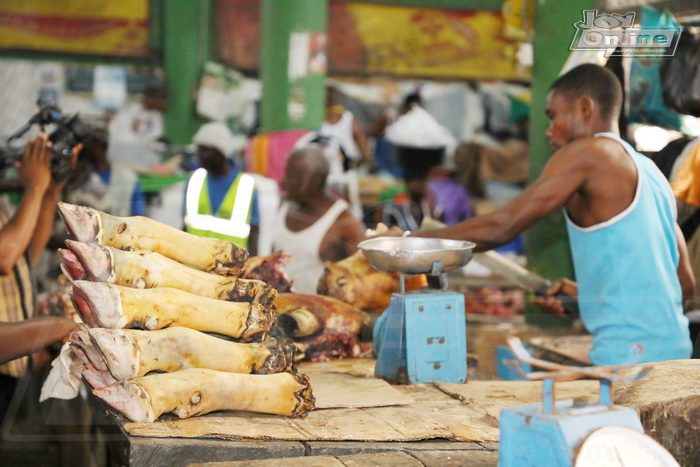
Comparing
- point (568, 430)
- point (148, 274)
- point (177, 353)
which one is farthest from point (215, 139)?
point (568, 430)

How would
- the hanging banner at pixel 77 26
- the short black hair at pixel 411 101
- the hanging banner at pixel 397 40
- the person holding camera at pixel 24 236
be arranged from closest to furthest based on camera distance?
1. the person holding camera at pixel 24 236
2. the hanging banner at pixel 77 26
3. the short black hair at pixel 411 101
4. the hanging banner at pixel 397 40

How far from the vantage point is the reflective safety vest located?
10.7 ft

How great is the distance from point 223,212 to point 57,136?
813 mm

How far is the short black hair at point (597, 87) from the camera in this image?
3178 mm

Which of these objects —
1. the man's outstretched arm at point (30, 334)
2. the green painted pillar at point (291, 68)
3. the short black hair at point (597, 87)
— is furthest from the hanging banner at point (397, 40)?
the man's outstretched arm at point (30, 334)

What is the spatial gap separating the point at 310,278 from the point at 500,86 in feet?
26.0

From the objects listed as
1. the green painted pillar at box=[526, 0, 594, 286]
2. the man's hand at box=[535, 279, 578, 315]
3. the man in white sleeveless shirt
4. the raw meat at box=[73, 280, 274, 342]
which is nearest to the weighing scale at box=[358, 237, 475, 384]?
the raw meat at box=[73, 280, 274, 342]

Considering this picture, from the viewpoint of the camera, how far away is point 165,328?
2.49 metres

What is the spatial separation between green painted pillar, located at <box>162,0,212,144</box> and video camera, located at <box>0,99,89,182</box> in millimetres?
6152

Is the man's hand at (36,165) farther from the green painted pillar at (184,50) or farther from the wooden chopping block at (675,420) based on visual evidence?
the green painted pillar at (184,50)

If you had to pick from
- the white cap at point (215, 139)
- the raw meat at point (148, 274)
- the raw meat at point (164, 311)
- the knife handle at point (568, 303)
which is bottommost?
the knife handle at point (568, 303)

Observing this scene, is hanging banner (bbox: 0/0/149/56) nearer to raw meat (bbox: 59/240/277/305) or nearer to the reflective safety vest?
the reflective safety vest
